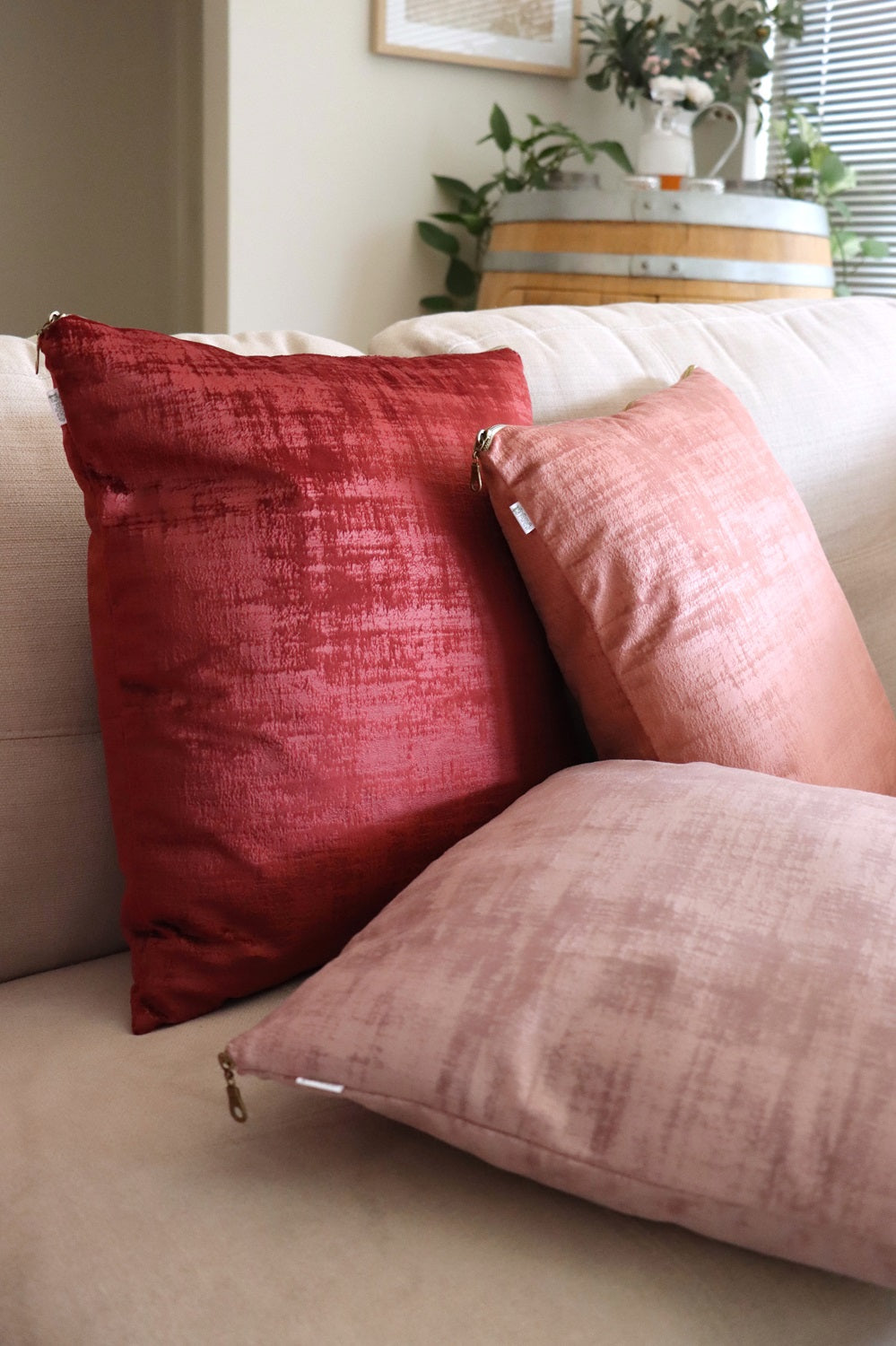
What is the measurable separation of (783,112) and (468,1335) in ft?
9.44

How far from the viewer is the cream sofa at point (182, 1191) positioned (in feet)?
1.65

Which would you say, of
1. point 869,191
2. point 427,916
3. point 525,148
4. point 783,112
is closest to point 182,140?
point 525,148

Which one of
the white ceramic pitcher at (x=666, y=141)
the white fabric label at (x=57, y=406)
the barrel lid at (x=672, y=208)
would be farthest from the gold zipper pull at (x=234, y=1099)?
the white ceramic pitcher at (x=666, y=141)

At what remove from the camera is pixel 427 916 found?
1.96 ft

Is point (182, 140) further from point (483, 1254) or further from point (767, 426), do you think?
point (483, 1254)

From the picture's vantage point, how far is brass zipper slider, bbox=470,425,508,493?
0.78m

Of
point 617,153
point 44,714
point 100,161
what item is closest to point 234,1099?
point 44,714

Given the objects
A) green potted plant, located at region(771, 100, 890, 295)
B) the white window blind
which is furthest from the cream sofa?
the white window blind

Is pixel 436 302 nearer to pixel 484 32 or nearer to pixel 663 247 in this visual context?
pixel 484 32

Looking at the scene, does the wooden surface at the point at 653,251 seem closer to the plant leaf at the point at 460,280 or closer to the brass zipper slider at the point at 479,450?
the plant leaf at the point at 460,280

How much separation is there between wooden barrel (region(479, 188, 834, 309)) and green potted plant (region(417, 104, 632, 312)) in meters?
0.60

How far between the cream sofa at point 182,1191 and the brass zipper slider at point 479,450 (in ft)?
0.85

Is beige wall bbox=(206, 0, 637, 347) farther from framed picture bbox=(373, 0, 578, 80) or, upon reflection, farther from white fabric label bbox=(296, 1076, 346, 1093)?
white fabric label bbox=(296, 1076, 346, 1093)

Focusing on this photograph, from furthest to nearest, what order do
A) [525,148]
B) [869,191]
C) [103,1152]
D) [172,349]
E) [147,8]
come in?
[147,8], [869,191], [525,148], [172,349], [103,1152]
